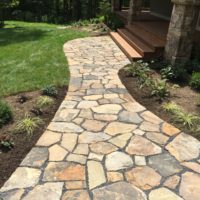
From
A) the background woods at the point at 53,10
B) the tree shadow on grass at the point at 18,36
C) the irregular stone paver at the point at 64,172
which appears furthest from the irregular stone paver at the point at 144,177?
the background woods at the point at 53,10

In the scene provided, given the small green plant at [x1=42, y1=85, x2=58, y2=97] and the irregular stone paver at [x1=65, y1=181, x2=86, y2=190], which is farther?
the small green plant at [x1=42, y1=85, x2=58, y2=97]

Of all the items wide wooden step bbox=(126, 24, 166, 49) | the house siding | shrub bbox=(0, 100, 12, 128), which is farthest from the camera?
the house siding

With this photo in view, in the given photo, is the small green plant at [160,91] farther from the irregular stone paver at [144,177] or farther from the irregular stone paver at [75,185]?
the irregular stone paver at [75,185]

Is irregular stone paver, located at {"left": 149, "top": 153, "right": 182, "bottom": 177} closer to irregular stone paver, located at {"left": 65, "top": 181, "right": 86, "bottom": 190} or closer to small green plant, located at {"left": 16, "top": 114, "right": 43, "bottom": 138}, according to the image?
irregular stone paver, located at {"left": 65, "top": 181, "right": 86, "bottom": 190}

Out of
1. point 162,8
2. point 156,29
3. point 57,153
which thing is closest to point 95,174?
Answer: point 57,153

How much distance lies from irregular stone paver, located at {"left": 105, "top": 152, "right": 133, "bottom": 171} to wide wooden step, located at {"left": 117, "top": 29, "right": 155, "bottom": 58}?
16.0 ft

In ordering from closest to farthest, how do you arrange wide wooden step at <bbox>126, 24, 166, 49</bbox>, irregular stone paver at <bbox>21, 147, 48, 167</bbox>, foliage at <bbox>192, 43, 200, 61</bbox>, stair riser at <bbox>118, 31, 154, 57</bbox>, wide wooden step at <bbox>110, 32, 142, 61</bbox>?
irregular stone paver at <bbox>21, 147, 48, 167</bbox>, foliage at <bbox>192, 43, 200, 61</bbox>, stair riser at <bbox>118, 31, 154, 57</bbox>, wide wooden step at <bbox>110, 32, 142, 61</bbox>, wide wooden step at <bbox>126, 24, 166, 49</bbox>

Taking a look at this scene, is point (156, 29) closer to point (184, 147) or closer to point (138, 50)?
point (138, 50)

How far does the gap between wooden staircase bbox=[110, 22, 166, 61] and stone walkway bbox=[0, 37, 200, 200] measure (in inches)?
115

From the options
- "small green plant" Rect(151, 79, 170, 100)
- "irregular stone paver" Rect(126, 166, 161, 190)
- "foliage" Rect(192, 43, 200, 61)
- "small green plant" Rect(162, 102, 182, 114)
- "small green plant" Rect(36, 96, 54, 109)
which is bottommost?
"irregular stone paver" Rect(126, 166, 161, 190)

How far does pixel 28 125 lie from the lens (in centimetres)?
459

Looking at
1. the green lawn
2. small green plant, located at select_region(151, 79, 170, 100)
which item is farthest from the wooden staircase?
small green plant, located at select_region(151, 79, 170, 100)

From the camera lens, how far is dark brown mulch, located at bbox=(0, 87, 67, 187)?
3748 mm

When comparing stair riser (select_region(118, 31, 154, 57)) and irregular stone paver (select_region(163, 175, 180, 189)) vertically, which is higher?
stair riser (select_region(118, 31, 154, 57))
